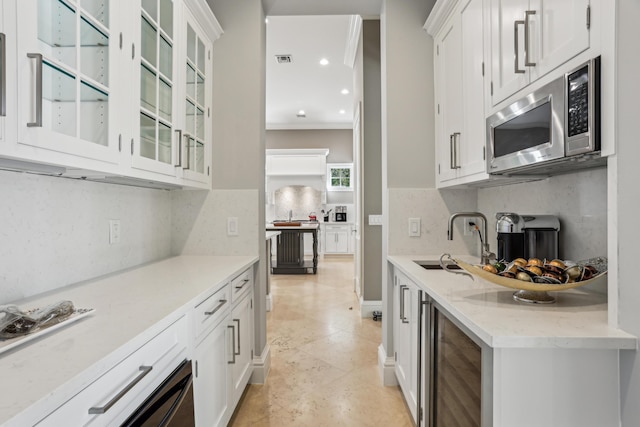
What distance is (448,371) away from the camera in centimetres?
133

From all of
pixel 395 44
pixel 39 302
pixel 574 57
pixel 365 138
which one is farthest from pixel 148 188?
pixel 365 138

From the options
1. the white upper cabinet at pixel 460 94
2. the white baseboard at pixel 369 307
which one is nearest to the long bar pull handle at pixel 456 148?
the white upper cabinet at pixel 460 94

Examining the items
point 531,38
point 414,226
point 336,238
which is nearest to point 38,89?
point 531,38

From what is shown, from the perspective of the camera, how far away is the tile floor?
2.06m

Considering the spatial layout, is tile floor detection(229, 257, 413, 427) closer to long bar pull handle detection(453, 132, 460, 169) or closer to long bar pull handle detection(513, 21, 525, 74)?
long bar pull handle detection(453, 132, 460, 169)

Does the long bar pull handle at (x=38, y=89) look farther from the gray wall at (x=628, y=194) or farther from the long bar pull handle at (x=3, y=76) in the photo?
the gray wall at (x=628, y=194)

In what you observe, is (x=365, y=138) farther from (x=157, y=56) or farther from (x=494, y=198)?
(x=157, y=56)

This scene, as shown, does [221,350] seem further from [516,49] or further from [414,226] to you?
[516,49]

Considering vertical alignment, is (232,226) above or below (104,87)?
below

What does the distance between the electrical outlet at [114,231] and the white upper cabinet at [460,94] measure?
6.32 feet

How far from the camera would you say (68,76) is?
3.67 ft

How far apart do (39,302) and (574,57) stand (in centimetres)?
195

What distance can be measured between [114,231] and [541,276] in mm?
1927

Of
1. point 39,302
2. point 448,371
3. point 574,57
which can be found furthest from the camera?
point 448,371
